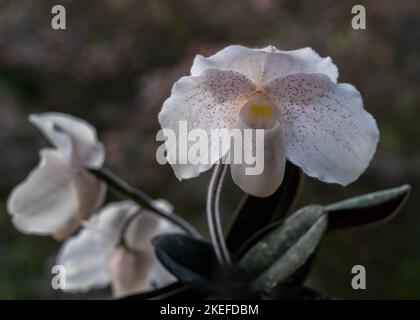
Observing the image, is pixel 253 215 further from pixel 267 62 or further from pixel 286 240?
pixel 267 62

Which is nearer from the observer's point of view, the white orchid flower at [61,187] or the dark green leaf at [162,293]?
the dark green leaf at [162,293]

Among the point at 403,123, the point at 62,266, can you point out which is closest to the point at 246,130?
the point at 62,266

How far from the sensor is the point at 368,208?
1.90ft

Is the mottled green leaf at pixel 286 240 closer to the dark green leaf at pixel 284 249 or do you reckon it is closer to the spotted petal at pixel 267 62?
the dark green leaf at pixel 284 249

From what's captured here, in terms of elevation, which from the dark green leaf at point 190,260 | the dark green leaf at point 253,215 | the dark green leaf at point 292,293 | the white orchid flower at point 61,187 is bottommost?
the dark green leaf at point 292,293

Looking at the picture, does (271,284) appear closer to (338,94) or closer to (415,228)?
(338,94)

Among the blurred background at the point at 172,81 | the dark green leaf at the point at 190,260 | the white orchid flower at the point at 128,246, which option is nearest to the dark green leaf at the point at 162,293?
the dark green leaf at the point at 190,260

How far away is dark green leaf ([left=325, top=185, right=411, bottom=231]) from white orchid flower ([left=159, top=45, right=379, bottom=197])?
0.24ft

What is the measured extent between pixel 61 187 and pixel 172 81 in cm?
111

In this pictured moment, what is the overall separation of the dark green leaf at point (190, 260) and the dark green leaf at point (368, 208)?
0.41 feet

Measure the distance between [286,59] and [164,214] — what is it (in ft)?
0.84

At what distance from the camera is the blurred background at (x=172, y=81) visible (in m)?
1.80

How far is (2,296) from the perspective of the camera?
1848 mm

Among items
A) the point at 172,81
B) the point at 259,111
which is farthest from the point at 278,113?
the point at 172,81
